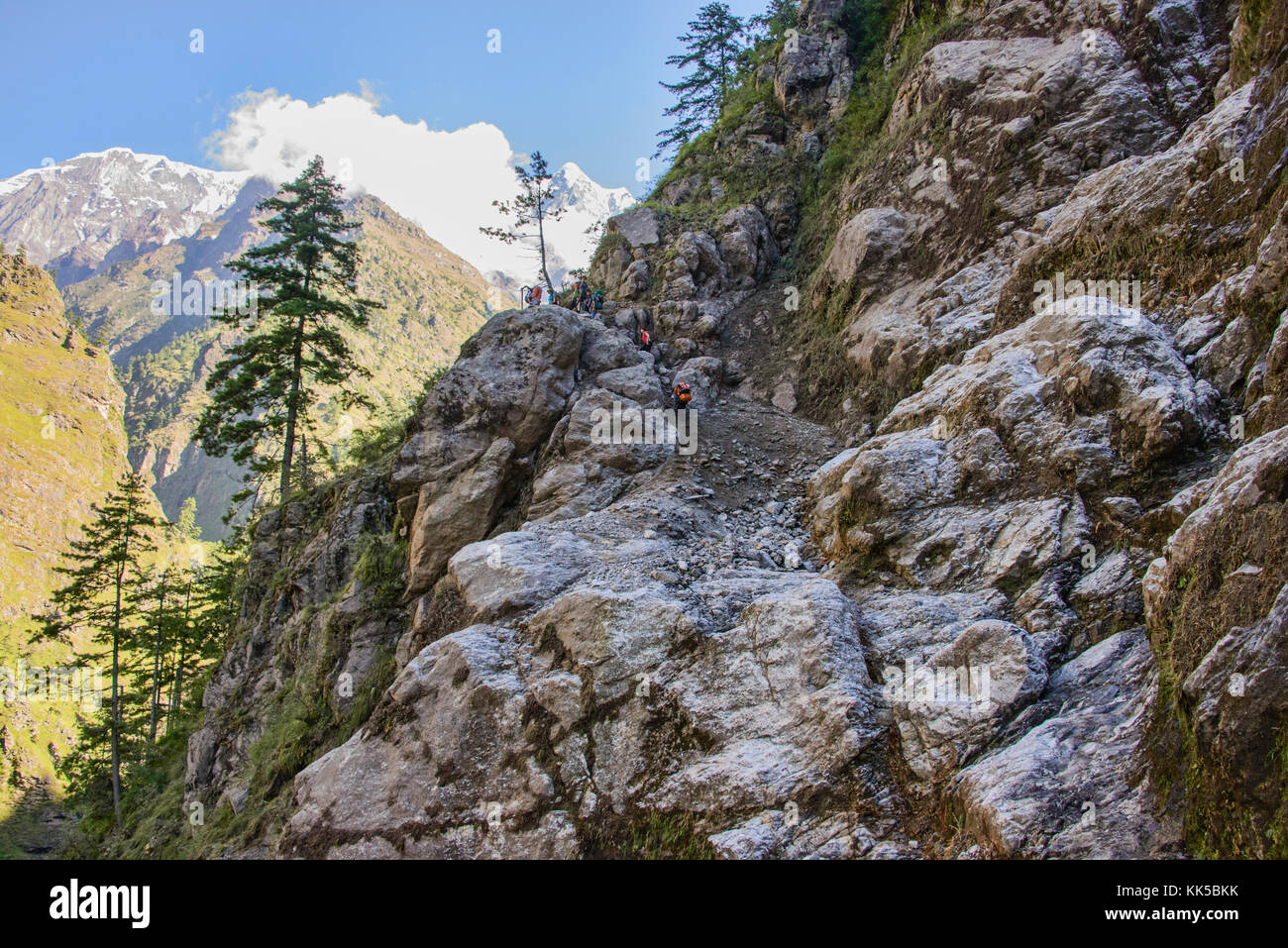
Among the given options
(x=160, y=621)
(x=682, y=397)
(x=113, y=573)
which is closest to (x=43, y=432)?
(x=113, y=573)

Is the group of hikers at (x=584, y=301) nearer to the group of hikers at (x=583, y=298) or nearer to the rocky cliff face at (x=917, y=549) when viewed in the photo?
the group of hikers at (x=583, y=298)

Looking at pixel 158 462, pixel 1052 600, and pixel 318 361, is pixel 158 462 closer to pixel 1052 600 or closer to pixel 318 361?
pixel 318 361

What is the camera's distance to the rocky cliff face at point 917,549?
5590mm

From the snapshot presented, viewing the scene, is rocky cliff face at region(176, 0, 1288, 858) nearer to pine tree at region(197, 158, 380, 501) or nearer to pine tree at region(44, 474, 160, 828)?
pine tree at region(197, 158, 380, 501)

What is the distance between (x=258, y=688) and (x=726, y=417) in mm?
16809

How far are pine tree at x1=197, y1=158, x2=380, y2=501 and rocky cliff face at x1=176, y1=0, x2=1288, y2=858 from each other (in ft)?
22.3

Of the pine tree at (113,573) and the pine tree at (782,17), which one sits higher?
the pine tree at (782,17)

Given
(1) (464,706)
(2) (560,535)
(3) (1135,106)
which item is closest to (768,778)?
(1) (464,706)

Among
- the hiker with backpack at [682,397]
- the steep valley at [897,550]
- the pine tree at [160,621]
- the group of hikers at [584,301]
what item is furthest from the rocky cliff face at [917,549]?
the pine tree at [160,621]

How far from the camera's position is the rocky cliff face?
559 cm

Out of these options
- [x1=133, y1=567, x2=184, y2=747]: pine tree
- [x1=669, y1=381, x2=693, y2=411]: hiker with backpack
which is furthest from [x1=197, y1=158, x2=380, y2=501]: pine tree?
[x1=669, y1=381, x2=693, y2=411]: hiker with backpack

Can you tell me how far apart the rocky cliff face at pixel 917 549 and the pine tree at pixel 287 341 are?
22.3 feet

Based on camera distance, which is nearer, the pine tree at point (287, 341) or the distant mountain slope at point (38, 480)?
the pine tree at point (287, 341)

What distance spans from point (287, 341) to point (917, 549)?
23748 mm
